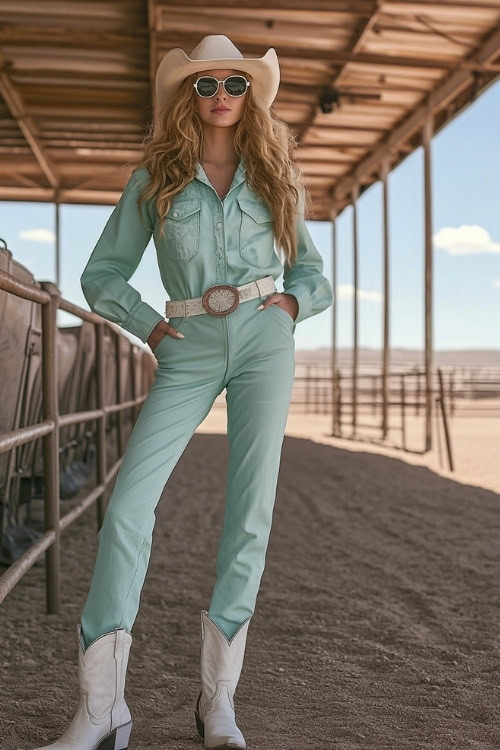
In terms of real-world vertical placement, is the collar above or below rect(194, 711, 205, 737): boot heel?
above

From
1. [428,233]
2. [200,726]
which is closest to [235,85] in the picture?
[200,726]

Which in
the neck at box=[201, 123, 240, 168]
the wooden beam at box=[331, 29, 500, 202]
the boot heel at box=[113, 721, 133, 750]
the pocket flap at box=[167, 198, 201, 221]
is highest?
the wooden beam at box=[331, 29, 500, 202]

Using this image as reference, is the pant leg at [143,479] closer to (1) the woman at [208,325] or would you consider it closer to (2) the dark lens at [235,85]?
(1) the woman at [208,325]

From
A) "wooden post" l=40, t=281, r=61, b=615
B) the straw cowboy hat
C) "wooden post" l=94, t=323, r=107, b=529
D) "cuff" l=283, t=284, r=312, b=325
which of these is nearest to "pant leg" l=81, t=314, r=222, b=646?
"cuff" l=283, t=284, r=312, b=325

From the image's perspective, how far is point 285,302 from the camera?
1908mm

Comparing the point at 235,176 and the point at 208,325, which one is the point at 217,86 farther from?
the point at 208,325

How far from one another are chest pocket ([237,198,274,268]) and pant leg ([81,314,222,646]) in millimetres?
201

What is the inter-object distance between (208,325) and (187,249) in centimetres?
16

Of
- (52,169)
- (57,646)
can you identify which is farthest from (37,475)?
(52,169)

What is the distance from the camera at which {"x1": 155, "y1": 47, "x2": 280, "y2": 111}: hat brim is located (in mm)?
1894

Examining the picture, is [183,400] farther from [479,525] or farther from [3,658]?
[479,525]

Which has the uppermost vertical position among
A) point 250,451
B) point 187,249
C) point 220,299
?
A: point 187,249

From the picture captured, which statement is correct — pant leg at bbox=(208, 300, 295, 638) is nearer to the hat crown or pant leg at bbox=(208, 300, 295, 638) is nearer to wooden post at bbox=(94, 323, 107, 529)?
the hat crown

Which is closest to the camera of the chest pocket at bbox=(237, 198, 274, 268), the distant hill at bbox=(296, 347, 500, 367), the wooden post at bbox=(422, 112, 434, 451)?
the chest pocket at bbox=(237, 198, 274, 268)
